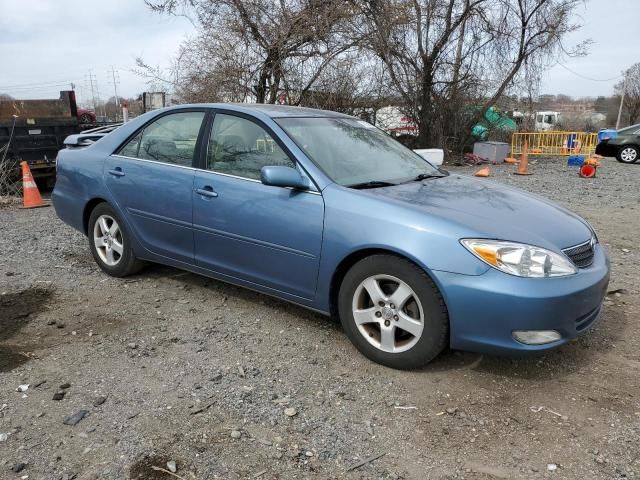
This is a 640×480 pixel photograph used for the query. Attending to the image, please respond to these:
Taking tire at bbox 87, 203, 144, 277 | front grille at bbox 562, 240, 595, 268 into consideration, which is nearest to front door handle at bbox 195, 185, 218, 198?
tire at bbox 87, 203, 144, 277

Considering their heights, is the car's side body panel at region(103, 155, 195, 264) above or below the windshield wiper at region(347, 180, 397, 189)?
below

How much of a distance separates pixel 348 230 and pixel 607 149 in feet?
62.0

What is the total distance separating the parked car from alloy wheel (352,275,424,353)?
728 inches

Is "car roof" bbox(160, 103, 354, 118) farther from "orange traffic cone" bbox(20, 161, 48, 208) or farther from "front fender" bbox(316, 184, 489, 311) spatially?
"orange traffic cone" bbox(20, 161, 48, 208)

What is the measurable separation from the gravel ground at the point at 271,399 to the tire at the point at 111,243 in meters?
0.34

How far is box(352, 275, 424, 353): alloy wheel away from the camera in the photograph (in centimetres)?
305

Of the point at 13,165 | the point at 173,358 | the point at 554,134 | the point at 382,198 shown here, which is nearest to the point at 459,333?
the point at 382,198

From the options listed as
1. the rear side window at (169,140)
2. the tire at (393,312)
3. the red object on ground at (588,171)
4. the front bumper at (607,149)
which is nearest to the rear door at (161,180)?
the rear side window at (169,140)

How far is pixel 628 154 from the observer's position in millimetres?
18281

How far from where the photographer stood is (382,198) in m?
3.23

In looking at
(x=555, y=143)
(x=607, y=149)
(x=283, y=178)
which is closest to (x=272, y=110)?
(x=283, y=178)

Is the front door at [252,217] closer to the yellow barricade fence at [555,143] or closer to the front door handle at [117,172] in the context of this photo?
the front door handle at [117,172]

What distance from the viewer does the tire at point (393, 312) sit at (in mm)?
2961

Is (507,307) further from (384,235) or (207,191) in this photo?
(207,191)
